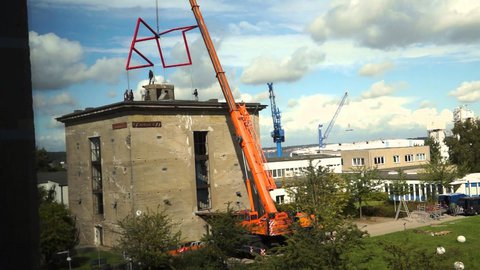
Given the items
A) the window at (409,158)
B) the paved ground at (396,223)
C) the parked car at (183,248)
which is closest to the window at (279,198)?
the paved ground at (396,223)

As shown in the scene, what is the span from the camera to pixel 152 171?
3067 cm

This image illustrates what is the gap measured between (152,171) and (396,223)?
19.3 metres

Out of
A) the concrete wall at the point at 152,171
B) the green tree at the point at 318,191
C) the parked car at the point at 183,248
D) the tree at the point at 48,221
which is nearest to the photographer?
Result: the tree at the point at 48,221

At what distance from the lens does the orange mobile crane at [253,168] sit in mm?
25984

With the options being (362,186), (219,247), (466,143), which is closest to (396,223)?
(362,186)

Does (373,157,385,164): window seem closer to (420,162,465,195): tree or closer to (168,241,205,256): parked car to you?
(420,162,465,195): tree

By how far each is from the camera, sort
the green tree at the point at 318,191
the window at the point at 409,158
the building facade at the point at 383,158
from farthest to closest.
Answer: the window at the point at 409,158, the building facade at the point at 383,158, the green tree at the point at 318,191

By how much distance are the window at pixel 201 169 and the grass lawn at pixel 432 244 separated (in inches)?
481

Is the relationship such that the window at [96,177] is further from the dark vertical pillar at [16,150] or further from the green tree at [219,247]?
the dark vertical pillar at [16,150]

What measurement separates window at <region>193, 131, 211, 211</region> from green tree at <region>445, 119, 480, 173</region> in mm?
51673

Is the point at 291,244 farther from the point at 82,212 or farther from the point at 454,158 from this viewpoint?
the point at 454,158

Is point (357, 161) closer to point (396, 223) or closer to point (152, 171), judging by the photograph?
point (396, 223)

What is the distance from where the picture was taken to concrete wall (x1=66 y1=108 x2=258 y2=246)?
30172mm

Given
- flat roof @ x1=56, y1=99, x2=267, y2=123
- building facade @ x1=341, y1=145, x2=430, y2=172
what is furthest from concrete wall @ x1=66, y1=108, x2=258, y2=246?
building facade @ x1=341, y1=145, x2=430, y2=172
